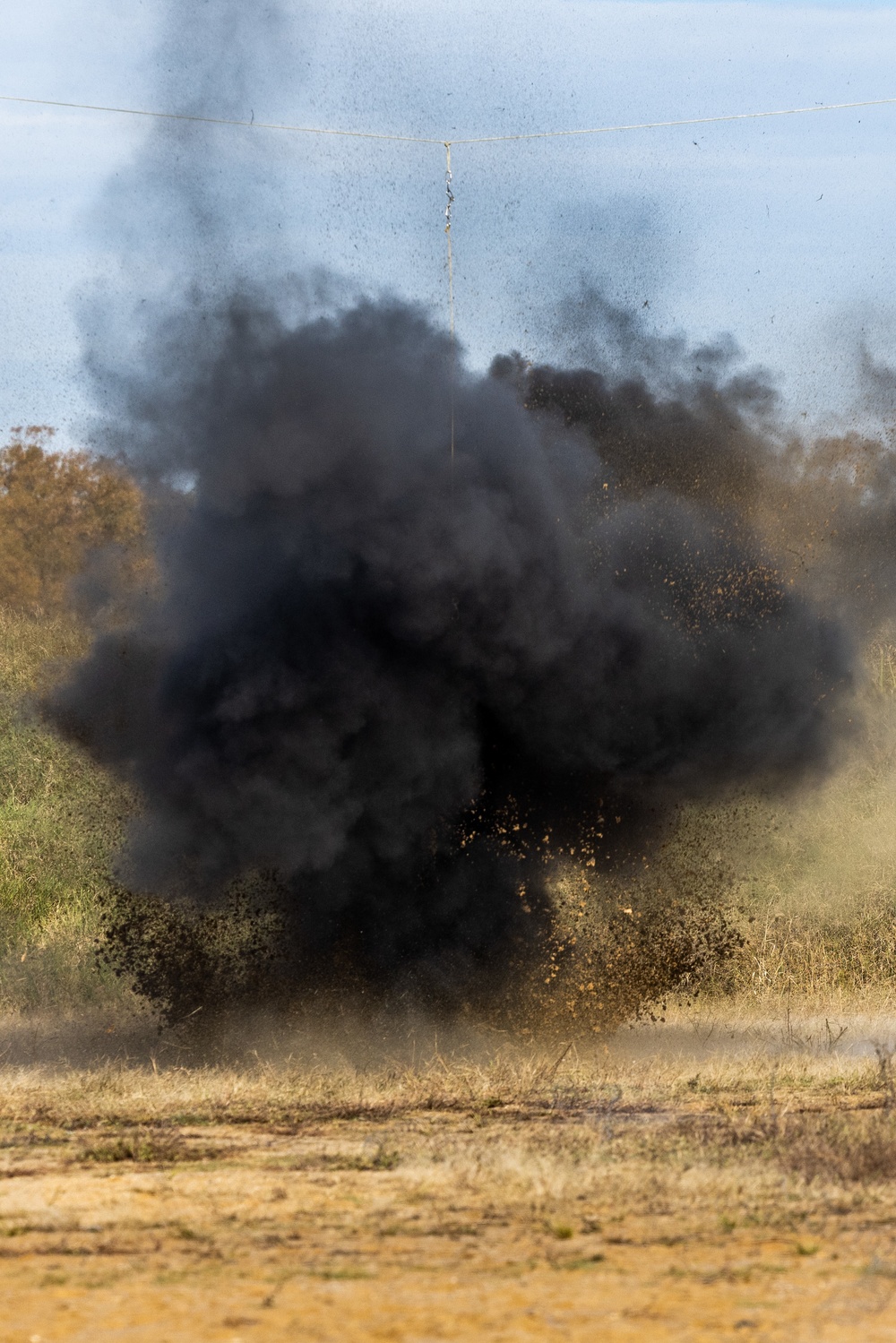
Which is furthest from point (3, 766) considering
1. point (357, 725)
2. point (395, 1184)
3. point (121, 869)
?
point (395, 1184)

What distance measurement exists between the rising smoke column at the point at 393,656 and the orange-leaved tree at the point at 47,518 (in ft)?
66.1

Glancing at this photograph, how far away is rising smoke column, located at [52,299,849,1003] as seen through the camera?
50.8 ft

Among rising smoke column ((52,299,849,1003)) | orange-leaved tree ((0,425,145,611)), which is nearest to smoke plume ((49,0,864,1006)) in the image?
rising smoke column ((52,299,849,1003))

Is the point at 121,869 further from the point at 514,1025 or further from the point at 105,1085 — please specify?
the point at 514,1025

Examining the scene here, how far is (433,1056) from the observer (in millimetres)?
15523

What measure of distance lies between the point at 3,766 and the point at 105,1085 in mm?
18428

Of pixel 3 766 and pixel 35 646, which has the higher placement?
pixel 35 646

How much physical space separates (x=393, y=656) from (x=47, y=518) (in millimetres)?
23545

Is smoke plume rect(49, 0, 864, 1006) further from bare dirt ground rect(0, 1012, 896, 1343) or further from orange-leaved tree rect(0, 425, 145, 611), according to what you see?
orange-leaved tree rect(0, 425, 145, 611)

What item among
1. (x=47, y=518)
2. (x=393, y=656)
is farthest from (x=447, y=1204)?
(x=47, y=518)

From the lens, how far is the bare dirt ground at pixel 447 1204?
7059mm

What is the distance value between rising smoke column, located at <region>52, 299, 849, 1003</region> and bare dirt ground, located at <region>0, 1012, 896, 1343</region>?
231cm

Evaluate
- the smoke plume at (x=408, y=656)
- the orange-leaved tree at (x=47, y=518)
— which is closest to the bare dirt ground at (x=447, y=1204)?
the smoke plume at (x=408, y=656)

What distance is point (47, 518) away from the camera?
3659 centimetres
